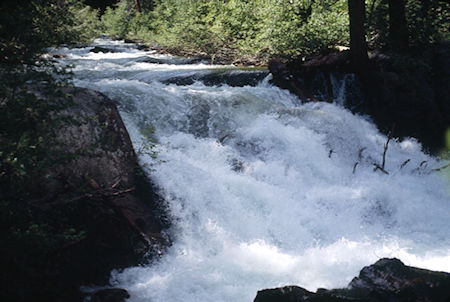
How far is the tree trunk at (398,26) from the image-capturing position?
906 cm

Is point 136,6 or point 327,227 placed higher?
point 136,6

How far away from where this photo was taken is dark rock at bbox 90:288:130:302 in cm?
374

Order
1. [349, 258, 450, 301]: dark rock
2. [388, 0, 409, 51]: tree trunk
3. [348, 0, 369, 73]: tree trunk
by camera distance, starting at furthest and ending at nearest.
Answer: [388, 0, 409, 51]: tree trunk → [348, 0, 369, 73]: tree trunk → [349, 258, 450, 301]: dark rock

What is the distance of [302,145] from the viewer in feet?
22.4

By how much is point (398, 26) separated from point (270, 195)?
5.85 m

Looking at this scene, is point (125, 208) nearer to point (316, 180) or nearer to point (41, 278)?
point (41, 278)

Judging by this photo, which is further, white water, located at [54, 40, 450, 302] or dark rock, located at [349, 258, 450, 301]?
white water, located at [54, 40, 450, 302]

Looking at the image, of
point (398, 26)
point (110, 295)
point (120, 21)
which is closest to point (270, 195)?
point (110, 295)

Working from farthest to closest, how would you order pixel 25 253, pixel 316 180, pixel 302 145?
pixel 302 145
pixel 316 180
pixel 25 253

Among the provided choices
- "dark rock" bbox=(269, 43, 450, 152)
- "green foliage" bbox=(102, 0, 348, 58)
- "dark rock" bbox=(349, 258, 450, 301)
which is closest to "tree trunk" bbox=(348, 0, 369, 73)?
"dark rock" bbox=(269, 43, 450, 152)

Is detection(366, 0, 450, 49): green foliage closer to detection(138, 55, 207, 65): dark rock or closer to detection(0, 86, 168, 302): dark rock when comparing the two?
detection(138, 55, 207, 65): dark rock

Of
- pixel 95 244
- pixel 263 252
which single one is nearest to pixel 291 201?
pixel 263 252

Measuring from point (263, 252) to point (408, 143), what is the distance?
4880 millimetres

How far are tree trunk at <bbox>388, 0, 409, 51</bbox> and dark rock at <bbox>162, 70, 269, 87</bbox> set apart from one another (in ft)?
9.78
